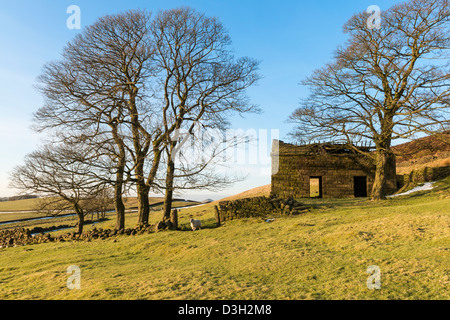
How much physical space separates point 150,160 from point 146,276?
990cm

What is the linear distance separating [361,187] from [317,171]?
223 inches

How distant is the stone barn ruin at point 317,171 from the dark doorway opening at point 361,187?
1.80 meters

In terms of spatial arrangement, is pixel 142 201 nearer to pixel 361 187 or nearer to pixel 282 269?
pixel 282 269

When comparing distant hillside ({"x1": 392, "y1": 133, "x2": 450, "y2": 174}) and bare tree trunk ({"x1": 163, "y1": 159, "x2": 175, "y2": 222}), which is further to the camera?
distant hillside ({"x1": 392, "y1": 133, "x2": 450, "y2": 174})

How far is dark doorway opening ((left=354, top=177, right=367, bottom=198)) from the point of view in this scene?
2684cm

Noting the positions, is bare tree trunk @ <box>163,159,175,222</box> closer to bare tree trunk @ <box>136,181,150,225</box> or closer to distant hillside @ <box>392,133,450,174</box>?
bare tree trunk @ <box>136,181,150,225</box>

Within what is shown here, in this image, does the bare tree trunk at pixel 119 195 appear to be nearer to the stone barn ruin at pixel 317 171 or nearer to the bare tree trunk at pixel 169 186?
the bare tree trunk at pixel 169 186

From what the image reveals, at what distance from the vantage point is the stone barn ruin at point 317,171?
24.4 m

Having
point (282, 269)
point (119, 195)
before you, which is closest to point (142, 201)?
point (119, 195)

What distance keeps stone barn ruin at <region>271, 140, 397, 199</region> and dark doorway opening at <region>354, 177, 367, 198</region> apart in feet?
5.89

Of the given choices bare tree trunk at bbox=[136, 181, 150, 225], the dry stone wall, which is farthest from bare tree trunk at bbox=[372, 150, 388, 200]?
bare tree trunk at bbox=[136, 181, 150, 225]
